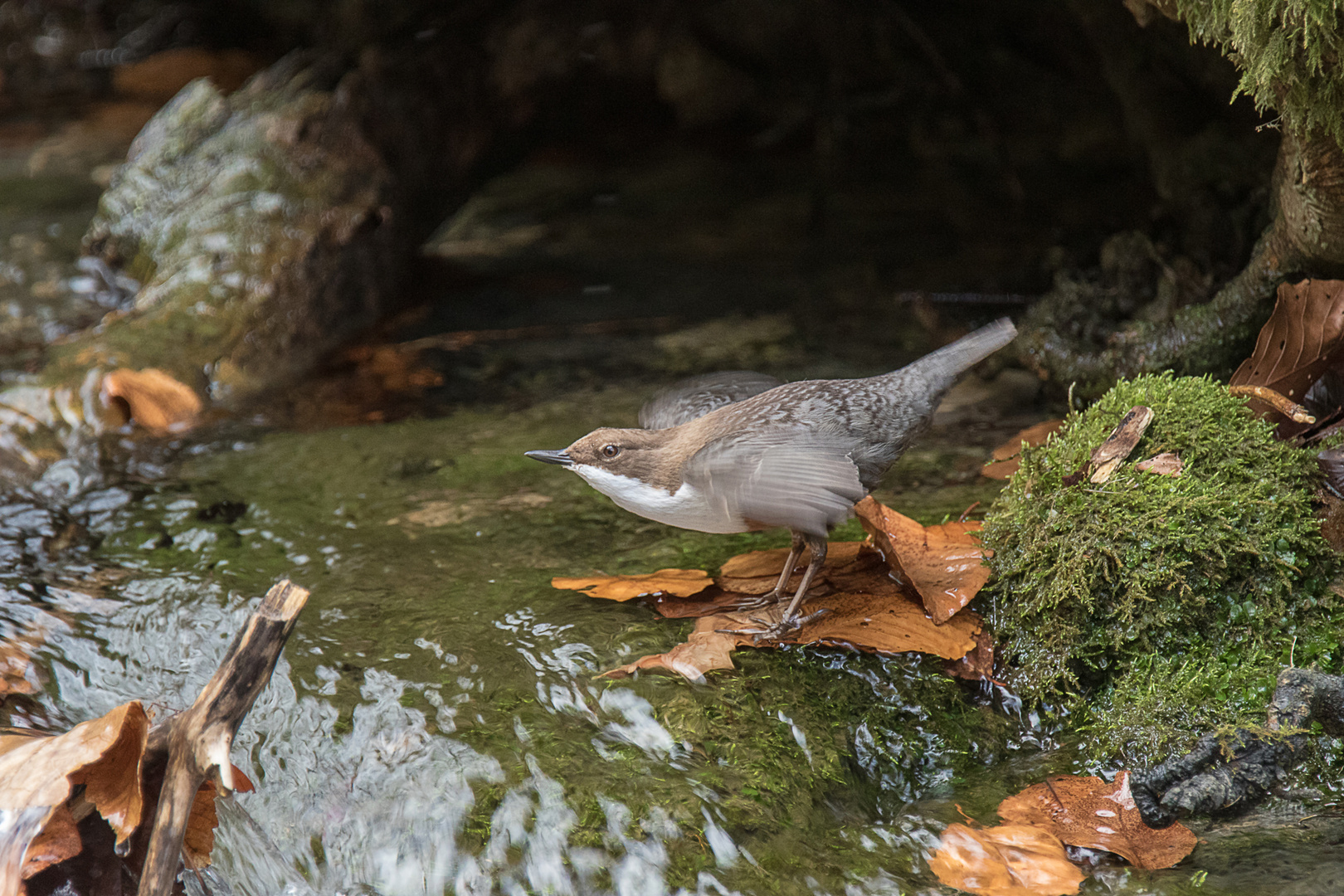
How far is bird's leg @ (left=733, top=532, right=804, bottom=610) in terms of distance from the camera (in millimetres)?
3213

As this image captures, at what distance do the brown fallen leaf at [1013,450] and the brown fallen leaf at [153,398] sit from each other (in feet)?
12.9

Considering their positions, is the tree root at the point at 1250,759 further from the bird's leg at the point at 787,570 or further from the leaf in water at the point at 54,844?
the leaf in water at the point at 54,844

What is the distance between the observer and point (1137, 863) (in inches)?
94.3

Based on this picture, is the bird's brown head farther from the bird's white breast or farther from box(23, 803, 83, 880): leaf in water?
box(23, 803, 83, 880): leaf in water

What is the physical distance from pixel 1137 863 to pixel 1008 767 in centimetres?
44

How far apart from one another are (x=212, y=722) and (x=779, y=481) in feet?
4.98

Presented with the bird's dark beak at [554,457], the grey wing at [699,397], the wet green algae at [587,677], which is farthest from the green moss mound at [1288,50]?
the bird's dark beak at [554,457]

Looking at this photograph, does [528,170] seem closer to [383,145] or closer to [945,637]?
[383,145]

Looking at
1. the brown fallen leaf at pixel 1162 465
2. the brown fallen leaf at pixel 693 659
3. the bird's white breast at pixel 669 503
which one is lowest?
the brown fallen leaf at pixel 693 659

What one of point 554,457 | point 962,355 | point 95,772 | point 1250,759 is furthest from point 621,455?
point 1250,759

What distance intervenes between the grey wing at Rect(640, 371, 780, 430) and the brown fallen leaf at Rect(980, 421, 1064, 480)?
898 mm

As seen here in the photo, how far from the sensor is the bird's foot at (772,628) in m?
3.01

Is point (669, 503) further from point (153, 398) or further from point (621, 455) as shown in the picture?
point (153, 398)

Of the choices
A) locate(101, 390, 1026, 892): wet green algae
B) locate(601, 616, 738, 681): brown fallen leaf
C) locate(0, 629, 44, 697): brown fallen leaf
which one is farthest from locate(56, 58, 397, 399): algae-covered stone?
locate(601, 616, 738, 681): brown fallen leaf
